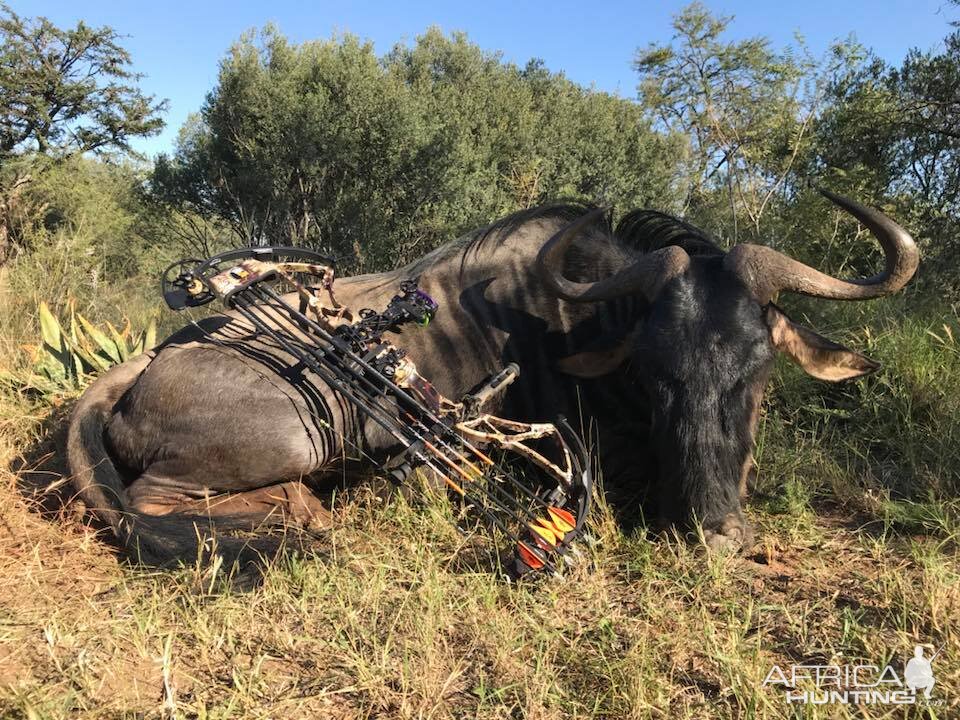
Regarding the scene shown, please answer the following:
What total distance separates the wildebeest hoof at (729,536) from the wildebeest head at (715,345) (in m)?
0.02

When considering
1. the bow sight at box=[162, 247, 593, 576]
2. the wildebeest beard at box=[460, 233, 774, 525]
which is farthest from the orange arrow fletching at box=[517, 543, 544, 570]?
the wildebeest beard at box=[460, 233, 774, 525]

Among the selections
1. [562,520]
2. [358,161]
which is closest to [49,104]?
[358,161]

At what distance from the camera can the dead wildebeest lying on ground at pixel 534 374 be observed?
101 inches

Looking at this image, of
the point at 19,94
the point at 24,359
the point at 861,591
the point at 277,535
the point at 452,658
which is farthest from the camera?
the point at 19,94

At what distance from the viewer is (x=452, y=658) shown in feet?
6.52

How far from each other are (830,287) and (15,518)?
3.87m

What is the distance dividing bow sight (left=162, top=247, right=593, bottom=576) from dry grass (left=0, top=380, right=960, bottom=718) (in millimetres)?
230

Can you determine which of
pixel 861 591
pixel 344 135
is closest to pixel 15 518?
pixel 861 591

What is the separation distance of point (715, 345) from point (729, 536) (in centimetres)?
76

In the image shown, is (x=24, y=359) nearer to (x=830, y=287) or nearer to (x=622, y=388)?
(x=622, y=388)

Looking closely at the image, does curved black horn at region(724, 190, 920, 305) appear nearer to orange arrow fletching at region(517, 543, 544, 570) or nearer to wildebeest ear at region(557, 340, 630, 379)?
wildebeest ear at region(557, 340, 630, 379)

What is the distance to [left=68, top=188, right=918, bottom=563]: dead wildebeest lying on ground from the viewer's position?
8.39ft

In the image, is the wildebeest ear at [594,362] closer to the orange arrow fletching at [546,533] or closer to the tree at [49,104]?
the orange arrow fletching at [546,533]

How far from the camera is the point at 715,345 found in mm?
2557
